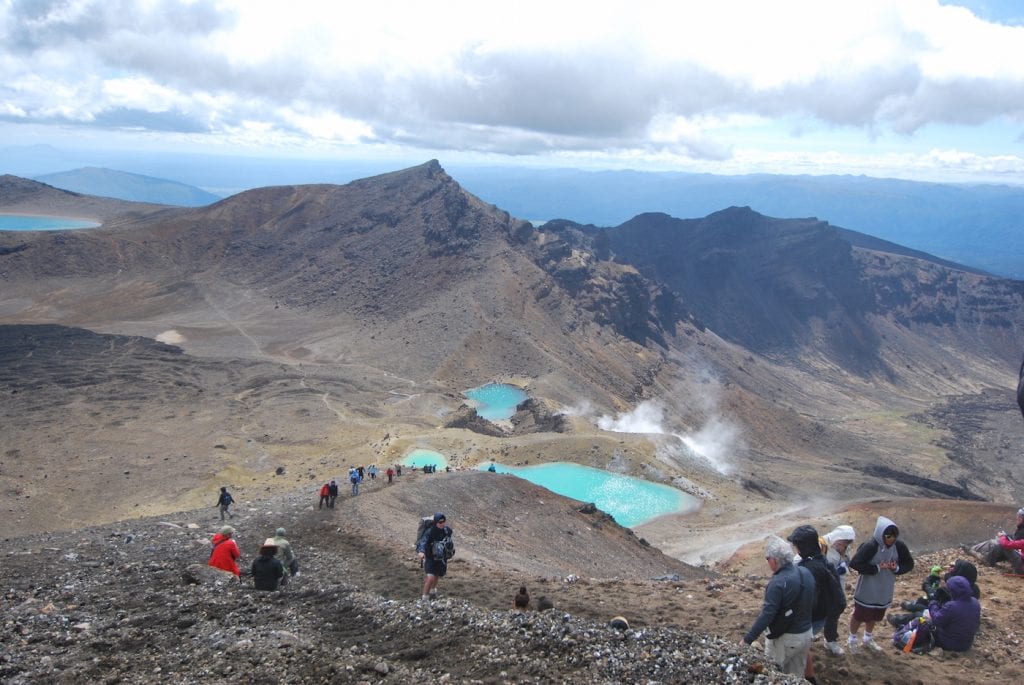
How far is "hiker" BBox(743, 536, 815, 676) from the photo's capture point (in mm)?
9641

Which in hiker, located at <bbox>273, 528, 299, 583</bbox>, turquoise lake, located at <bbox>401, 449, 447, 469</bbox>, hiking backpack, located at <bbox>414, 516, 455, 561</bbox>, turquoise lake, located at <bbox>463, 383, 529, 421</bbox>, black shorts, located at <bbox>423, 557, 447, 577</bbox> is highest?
hiking backpack, located at <bbox>414, 516, 455, 561</bbox>

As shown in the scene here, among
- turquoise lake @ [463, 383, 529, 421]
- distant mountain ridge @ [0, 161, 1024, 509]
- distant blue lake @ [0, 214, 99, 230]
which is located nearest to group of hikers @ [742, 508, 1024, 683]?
distant mountain ridge @ [0, 161, 1024, 509]

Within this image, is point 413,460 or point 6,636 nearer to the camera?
point 6,636

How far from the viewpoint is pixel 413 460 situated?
5834 cm

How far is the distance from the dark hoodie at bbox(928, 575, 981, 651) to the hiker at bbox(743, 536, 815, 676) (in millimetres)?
4049

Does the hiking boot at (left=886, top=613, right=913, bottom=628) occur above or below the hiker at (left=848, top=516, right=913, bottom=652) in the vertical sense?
below

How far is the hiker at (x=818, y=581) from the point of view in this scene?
1012 centimetres

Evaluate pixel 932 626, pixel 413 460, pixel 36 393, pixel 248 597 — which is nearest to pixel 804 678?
pixel 932 626

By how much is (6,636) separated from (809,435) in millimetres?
128183

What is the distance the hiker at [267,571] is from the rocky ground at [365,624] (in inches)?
10.8

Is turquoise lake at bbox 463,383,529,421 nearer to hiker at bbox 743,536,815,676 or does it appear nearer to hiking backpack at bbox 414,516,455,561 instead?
hiking backpack at bbox 414,516,455,561

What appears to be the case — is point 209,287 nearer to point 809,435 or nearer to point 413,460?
point 413,460

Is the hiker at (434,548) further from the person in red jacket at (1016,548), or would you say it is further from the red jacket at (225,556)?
the person in red jacket at (1016,548)

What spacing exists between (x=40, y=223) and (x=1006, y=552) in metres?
230
